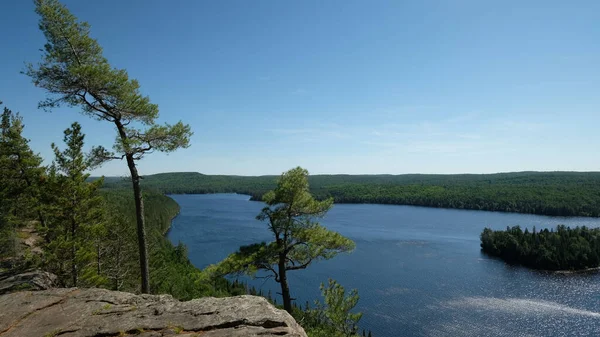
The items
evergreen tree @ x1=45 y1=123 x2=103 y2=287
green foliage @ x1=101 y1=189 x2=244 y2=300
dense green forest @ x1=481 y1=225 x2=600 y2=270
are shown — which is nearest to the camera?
evergreen tree @ x1=45 y1=123 x2=103 y2=287

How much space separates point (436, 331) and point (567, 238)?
2356 inches

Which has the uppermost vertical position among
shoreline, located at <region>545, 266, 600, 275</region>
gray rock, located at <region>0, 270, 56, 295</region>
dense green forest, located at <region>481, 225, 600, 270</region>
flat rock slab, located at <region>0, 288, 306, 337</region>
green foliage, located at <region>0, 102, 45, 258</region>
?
green foliage, located at <region>0, 102, 45, 258</region>

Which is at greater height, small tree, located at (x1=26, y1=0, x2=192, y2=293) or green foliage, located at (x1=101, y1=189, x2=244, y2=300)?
small tree, located at (x1=26, y1=0, x2=192, y2=293)

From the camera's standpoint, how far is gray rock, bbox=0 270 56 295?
36.0ft

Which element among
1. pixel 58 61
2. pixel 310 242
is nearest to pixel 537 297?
pixel 310 242

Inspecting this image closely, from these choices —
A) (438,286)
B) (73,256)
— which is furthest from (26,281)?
(438,286)

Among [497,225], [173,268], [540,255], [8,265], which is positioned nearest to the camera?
[8,265]

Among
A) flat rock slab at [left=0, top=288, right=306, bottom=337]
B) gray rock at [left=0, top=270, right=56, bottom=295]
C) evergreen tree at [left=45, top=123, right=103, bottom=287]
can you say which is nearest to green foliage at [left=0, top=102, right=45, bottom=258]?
evergreen tree at [left=45, top=123, right=103, bottom=287]

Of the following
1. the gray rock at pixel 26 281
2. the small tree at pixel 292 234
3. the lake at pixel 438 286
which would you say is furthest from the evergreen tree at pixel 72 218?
the lake at pixel 438 286

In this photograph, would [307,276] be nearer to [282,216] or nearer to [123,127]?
[282,216]

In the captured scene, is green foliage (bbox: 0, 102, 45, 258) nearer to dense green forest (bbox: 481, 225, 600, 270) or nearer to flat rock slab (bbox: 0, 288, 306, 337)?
flat rock slab (bbox: 0, 288, 306, 337)

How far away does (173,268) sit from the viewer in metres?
54.1

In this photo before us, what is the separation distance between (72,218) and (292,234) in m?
9.73

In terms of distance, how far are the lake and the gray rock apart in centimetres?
3983
